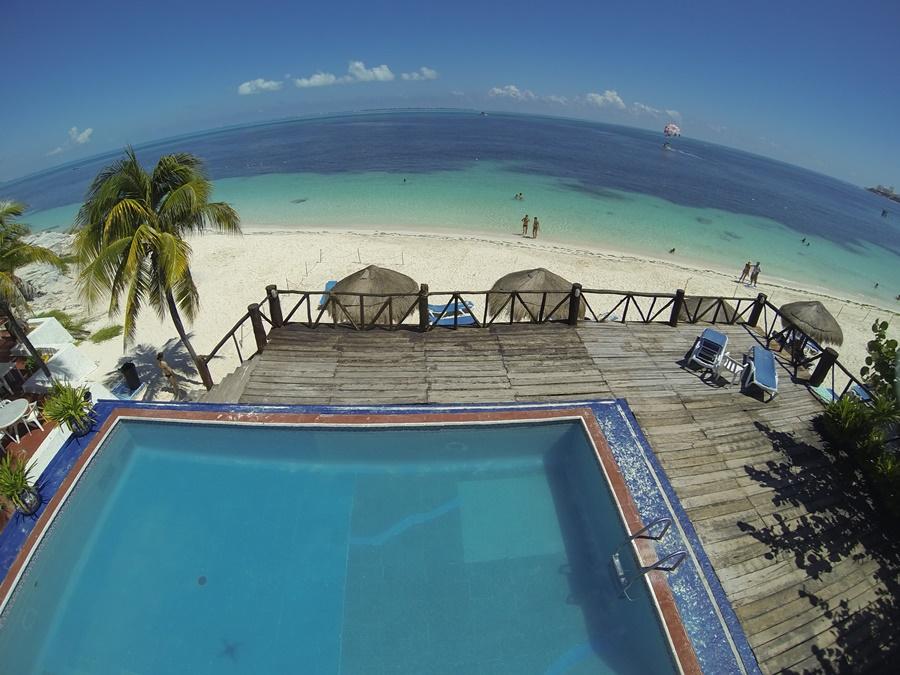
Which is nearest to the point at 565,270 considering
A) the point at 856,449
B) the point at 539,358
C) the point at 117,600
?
the point at 539,358

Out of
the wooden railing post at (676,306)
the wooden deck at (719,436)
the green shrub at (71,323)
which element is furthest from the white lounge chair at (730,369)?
the green shrub at (71,323)

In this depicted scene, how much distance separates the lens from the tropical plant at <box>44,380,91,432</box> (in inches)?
287

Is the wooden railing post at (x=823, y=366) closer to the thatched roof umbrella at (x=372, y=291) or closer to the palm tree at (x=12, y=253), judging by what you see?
the thatched roof umbrella at (x=372, y=291)

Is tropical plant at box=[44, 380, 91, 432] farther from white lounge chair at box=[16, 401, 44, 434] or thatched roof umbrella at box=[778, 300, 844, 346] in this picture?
thatched roof umbrella at box=[778, 300, 844, 346]

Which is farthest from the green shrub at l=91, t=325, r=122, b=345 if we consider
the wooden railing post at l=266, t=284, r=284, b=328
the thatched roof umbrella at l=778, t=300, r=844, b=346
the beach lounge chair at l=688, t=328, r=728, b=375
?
the thatched roof umbrella at l=778, t=300, r=844, b=346

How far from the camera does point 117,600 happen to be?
6.20m

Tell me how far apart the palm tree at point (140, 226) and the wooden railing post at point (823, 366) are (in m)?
15.1

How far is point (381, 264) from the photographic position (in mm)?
25781

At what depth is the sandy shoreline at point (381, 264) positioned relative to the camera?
18.4 m

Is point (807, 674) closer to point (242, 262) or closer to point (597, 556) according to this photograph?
point (597, 556)

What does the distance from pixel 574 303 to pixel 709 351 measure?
3529 mm

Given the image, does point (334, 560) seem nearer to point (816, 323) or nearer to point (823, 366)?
point (823, 366)

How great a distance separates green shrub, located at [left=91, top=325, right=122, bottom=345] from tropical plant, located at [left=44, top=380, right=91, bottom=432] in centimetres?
1264

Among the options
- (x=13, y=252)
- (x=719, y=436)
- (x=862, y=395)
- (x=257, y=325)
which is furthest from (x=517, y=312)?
(x=13, y=252)
